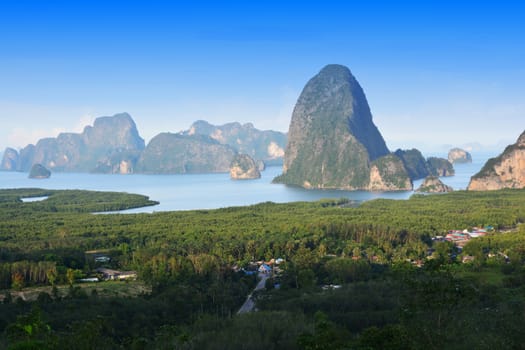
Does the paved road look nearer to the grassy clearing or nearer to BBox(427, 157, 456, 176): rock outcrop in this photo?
the grassy clearing

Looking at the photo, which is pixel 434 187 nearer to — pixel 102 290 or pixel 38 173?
pixel 102 290

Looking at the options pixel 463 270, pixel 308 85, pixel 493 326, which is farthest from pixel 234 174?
pixel 493 326

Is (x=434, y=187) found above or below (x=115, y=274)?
above

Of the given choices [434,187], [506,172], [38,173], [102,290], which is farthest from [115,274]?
[38,173]

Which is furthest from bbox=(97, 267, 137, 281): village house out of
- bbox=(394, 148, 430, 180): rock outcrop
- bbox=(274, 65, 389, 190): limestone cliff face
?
bbox=(394, 148, 430, 180): rock outcrop

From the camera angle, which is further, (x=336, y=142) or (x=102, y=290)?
(x=336, y=142)

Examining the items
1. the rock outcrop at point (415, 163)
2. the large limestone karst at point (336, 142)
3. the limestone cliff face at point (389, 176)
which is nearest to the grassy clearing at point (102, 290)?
the limestone cliff face at point (389, 176)
